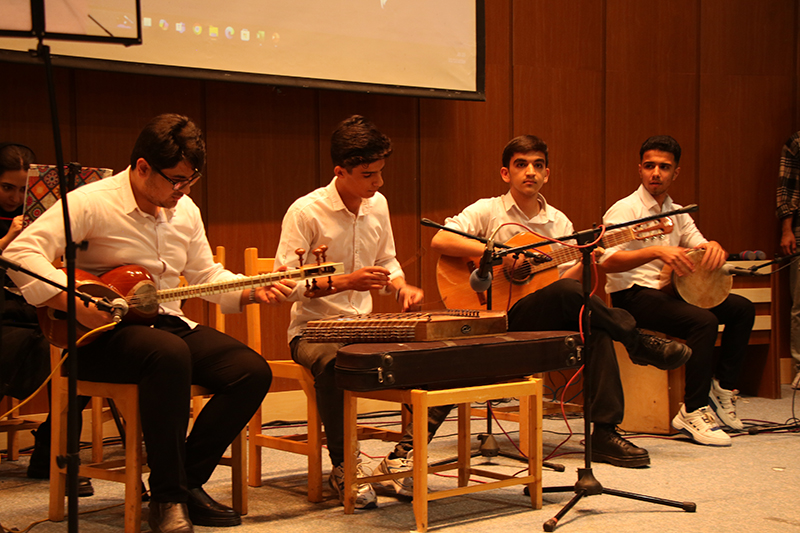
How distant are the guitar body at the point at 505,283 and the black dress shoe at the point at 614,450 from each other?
25.5 inches

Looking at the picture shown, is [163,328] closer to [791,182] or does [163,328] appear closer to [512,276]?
[512,276]

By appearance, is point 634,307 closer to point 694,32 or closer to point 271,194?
point 271,194

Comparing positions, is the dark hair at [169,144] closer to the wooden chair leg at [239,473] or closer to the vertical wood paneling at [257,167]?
the wooden chair leg at [239,473]

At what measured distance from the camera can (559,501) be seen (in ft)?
8.19

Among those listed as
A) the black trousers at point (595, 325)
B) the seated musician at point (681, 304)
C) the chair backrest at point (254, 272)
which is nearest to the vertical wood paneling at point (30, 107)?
the chair backrest at point (254, 272)

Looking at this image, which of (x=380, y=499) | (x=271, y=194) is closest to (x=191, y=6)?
(x=271, y=194)

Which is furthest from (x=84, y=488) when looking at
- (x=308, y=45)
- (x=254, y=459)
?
(x=308, y=45)

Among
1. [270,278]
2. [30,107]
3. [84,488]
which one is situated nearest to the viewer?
[270,278]

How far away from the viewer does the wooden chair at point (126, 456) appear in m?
2.10

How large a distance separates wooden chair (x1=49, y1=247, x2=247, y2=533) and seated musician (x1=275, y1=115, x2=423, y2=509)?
0.33 metres

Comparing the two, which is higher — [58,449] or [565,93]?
[565,93]

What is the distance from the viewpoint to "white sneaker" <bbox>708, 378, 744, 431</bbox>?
3.66 metres

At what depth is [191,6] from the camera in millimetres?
3666

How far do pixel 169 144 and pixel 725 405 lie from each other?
2888mm
